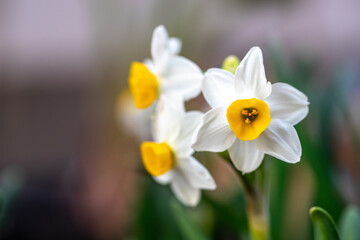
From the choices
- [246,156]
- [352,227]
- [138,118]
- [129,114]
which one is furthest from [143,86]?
[129,114]

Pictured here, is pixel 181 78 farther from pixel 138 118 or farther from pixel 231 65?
pixel 138 118

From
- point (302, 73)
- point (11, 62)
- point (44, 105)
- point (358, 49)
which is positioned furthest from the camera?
point (11, 62)

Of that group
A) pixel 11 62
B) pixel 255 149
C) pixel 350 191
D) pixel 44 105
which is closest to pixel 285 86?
pixel 255 149

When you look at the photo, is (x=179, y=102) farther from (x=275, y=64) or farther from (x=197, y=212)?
(x=197, y=212)

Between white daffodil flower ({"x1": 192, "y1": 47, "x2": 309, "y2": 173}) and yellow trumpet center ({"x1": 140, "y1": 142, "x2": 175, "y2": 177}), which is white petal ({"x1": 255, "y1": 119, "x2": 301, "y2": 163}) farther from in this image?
yellow trumpet center ({"x1": 140, "y1": 142, "x2": 175, "y2": 177})

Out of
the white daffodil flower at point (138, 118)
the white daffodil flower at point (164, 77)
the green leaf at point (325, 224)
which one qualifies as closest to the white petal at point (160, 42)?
the white daffodil flower at point (164, 77)

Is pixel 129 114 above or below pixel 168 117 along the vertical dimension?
below

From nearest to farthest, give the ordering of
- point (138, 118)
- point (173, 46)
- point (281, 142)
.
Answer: point (281, 142) < point (173, 46) < point (138, 118)
